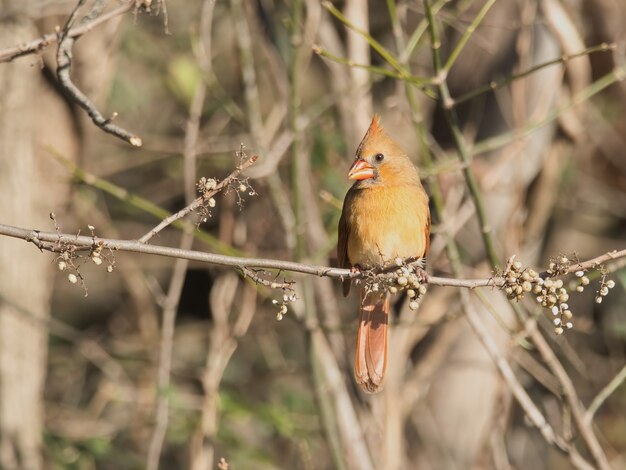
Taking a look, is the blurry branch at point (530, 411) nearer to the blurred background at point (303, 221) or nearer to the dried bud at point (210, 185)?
the blurred background at point (303, 221)

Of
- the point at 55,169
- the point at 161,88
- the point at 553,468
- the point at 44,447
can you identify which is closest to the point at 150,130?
the point at 161,88

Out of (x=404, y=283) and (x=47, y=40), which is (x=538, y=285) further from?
(x=47, y=40)

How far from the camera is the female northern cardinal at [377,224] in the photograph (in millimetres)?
3863

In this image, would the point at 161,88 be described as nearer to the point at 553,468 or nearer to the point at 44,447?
the point at 44,447

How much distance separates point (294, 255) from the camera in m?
4.63

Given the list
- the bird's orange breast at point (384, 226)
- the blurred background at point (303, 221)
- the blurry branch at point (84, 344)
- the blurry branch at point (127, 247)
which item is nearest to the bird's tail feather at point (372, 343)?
the bird's orange breast at point (384, 226)

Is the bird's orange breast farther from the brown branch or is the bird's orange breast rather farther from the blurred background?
the brown branch

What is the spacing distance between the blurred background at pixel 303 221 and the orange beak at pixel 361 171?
0.23 metres

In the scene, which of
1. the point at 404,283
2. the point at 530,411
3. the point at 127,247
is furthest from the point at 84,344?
the point at 127,247

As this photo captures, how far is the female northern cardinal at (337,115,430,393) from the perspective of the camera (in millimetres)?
3863

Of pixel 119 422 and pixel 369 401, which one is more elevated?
pixel 119 422

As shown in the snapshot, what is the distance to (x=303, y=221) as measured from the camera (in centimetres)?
477

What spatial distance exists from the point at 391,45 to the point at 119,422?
3101mm

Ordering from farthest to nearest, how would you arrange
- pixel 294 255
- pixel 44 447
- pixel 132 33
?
pixel 132 33 → pixel 44 447 → pixel 294 255
